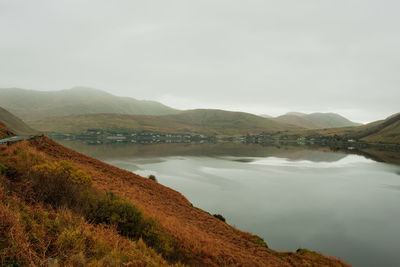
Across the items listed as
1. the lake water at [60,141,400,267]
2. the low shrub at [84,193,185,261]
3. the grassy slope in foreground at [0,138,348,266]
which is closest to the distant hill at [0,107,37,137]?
the grassy slope in foreground at [0,138,348,266]

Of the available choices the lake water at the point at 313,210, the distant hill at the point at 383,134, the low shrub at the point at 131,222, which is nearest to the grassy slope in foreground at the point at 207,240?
the low shrub at the point at 131,222

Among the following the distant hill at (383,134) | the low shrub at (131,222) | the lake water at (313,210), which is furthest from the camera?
the distant hill at (383,134)

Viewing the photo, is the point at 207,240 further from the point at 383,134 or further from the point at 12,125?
the point at 383,134

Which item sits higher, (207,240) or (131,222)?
(131,222)

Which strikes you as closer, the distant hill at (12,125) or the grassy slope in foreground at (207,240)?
the grassy slope in foreground at (207,240)

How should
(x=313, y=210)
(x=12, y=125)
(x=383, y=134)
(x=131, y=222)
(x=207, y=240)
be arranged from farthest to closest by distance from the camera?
(x=383, y=134) → (x=12, y=125) → (x=313, y=210) → (x=207, y=240) → (x=131, y=222)

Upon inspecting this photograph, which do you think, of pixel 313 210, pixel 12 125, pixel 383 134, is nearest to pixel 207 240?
pixel 313 210

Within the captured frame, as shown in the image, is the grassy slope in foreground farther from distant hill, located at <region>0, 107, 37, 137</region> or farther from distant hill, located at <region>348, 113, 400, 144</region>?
distant hill, located at <region>348, 113, 400, 144</region>

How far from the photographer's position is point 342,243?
52.2 feet

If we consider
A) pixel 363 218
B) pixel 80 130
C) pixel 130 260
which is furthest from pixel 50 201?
pixel 80 130

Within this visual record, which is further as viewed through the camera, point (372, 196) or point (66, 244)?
point (372, 196)

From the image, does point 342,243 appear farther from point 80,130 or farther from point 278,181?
point 80,130

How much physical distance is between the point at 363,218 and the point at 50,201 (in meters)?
26.7

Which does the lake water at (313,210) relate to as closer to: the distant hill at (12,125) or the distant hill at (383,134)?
the distant hill at (12,125)
